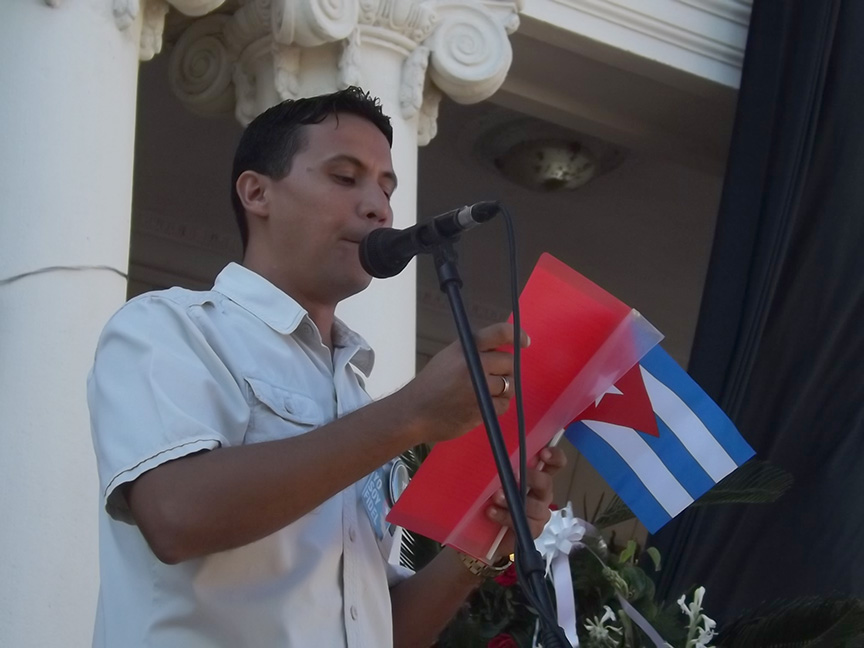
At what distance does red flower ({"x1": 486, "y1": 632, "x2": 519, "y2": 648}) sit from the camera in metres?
3.23

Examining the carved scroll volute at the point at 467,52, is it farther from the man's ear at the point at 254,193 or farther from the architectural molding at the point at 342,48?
the man's ear at the point at 254,193

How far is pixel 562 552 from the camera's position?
3107 mm

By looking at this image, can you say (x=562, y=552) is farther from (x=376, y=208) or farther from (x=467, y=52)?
(x=467, y=52)

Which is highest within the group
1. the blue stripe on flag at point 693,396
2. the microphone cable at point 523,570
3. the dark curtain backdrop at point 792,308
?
the dark curtain backdrop at point 792,308

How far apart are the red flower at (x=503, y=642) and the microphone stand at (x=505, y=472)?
1615mm

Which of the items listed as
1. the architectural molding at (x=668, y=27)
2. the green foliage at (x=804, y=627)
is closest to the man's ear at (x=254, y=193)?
the green foliage at (x=804, y=627)

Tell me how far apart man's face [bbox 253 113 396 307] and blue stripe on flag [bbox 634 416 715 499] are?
0.55 meters

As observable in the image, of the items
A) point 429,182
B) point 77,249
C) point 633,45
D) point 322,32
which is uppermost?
point 429,182

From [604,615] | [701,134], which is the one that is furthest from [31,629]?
[701,134]

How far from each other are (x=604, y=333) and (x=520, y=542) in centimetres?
43

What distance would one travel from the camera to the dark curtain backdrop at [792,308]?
4.52 meters

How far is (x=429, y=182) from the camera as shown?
6551mm

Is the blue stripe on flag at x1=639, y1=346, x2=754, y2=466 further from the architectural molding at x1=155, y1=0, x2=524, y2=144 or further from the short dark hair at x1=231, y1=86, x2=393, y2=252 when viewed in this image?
the architectural molding at x1=155, y1=0, x2=524, y2=144

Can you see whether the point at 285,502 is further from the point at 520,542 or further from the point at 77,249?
the point at 77,249
